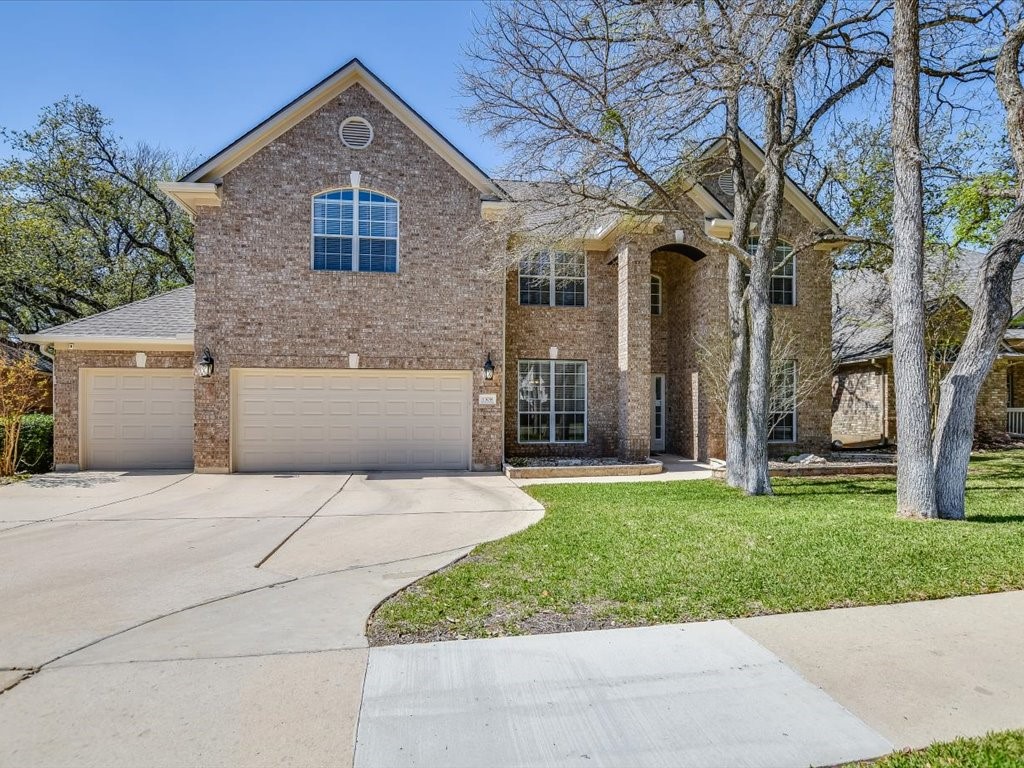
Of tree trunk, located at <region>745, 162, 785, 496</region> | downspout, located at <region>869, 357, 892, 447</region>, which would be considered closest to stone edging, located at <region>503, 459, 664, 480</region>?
tree trunk, located at <region>745, 162, 785, 496</region>

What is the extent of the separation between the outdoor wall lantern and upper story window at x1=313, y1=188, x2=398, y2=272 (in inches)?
111

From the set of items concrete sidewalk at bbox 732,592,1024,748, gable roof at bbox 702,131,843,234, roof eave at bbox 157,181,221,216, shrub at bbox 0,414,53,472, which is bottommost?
concrete sidewalk at bbox 732,592,1024,748

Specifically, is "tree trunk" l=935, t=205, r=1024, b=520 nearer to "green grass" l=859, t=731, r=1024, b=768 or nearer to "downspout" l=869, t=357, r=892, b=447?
"green grass" l=859, t=731, r=1024, b=768

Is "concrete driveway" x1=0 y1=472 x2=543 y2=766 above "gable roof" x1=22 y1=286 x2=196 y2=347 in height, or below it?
below

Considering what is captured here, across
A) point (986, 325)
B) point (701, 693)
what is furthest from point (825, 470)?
point (701, 693)

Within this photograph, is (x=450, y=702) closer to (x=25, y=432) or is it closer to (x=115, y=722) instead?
(x=115, y=722)

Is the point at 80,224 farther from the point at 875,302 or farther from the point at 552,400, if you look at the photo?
the point at 875,302

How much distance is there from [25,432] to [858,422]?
21.5 metres


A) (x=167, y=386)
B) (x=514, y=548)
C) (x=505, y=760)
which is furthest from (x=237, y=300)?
(x=505, y=760)

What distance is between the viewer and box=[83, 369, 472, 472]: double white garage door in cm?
1238

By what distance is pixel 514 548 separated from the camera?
247 inches

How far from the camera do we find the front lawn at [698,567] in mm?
4398

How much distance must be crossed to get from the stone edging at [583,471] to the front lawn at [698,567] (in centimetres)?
339

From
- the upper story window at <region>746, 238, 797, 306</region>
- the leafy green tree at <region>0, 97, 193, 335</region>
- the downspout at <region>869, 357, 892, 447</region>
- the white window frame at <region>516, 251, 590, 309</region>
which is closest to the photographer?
the white window frame at <region>516, 251, 590, 309</region>
